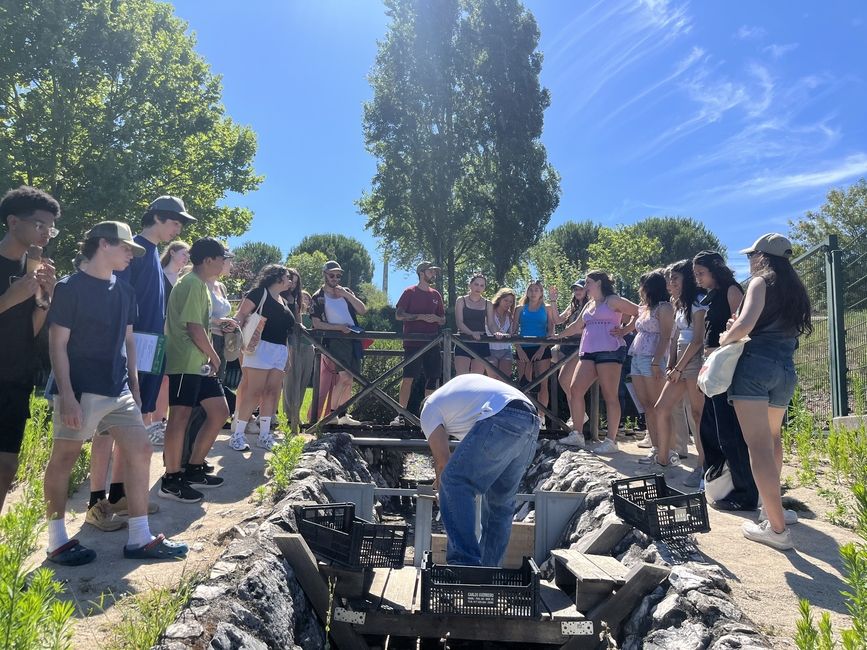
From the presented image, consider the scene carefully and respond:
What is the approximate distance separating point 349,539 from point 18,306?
2035 mm

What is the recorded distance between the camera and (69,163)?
15773mm

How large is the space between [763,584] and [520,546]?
1681mm

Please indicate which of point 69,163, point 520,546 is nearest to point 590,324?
point 520,546

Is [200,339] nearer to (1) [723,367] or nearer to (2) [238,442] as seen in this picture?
(2) [238,442]

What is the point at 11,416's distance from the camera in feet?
10.1

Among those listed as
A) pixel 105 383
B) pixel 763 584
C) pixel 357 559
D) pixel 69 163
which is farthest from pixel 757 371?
pixel 69 163

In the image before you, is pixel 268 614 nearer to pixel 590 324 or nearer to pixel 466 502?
pixel 466 502

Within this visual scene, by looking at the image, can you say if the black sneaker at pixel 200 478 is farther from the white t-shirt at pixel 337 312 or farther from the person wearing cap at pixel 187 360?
the white t-shirt at pixel 337 312

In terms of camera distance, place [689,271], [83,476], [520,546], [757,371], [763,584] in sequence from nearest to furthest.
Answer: [763,584] < [757,371] < [520,546] < [83,476] < [689,271]

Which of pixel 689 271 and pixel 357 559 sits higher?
pixel 689 271

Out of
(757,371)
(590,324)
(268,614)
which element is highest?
(590,324)

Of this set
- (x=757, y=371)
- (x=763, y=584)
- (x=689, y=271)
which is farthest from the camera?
(x=689, y=271)

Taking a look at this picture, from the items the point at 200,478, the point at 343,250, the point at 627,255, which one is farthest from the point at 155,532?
the point at 343,250

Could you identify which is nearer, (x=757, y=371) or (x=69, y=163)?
(x=757, y=371)
